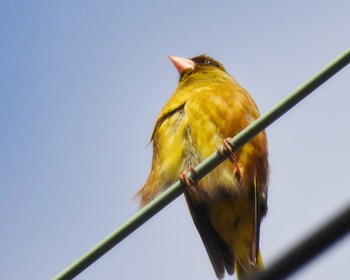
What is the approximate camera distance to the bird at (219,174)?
13.6ft

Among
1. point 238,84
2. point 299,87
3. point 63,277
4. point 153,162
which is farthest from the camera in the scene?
point 238,84

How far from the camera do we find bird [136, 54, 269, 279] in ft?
13.6

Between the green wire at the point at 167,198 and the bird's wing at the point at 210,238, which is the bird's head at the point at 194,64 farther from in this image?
the green wire at the point at 167,198

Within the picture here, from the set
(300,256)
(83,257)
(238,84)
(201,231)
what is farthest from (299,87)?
(238,84)

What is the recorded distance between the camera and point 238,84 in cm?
523

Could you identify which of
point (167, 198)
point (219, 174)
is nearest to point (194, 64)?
point (219, 174)

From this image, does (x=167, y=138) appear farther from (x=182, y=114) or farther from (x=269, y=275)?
(x=269, y=275)

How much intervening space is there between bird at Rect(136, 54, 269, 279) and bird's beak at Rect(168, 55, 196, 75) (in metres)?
1.09

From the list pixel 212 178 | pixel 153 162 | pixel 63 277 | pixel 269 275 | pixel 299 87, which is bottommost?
pixel 269 275

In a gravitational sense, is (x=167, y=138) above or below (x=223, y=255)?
above

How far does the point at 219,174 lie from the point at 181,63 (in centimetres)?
184

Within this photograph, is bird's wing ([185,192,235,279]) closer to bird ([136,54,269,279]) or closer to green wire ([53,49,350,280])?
bird ([136,54,269,279])

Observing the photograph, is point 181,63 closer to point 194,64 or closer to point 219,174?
point 194,64

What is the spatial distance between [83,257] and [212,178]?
8.67 feet
